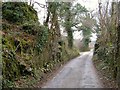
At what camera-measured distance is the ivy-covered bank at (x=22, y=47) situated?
33.1ft

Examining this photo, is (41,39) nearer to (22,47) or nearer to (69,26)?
(22,47)

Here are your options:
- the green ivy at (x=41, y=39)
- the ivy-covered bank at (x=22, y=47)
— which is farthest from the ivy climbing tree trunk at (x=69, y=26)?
the green ivy at (x=41, y=39)

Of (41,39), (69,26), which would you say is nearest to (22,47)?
(41,39)

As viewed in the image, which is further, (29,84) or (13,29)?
(13,29)

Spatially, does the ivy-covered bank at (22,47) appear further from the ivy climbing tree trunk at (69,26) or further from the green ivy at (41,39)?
the ivy climbing tree trunk at (69,26)

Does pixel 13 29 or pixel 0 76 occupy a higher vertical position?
pixel 13 29

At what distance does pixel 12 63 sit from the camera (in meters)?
10.3

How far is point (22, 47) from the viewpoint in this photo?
1298cm

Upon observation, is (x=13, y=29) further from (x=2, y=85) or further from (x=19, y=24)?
(x=2, y=85)

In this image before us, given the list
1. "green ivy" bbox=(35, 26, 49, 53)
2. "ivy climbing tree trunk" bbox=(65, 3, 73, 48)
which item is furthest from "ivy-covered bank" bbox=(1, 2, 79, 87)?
"ivy climbing tree trunk" bbox=(65, 3, 73, 48)

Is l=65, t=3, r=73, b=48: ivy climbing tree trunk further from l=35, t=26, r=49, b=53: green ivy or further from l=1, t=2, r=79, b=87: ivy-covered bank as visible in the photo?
l=35, t=26, r=49, b=53: green ivy

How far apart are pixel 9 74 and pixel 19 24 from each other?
667 centimetres

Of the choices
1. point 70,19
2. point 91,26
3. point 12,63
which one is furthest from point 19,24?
point 91,26

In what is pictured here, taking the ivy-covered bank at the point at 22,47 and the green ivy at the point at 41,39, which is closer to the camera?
the ivy-covered bank at the point at 22,47
